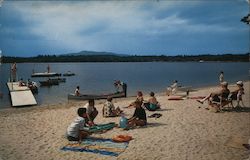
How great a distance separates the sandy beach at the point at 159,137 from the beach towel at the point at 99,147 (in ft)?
0.60

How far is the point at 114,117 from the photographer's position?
11.5 m

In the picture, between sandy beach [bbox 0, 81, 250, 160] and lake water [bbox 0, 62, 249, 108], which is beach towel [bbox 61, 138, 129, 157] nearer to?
sandy beach [bbox 0, 81, 250, 160]

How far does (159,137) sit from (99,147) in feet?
6.22

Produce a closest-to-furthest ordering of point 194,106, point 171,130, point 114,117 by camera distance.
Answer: point 171,130, point 114,117, point 194,106

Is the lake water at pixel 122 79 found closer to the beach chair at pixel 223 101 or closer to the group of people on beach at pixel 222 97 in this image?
the group of people on beach at pixel 222 97

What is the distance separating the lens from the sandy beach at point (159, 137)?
273 inches

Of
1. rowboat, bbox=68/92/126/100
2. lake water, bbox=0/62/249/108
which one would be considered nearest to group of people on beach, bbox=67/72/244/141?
rowboat, bbox=68/92/126/100

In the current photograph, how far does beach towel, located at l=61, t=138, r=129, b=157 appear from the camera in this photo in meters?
7.17

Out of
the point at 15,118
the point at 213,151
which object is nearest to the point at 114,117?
the point at 15,118

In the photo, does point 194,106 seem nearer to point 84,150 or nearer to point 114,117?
point 114,117

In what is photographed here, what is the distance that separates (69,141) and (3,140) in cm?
207

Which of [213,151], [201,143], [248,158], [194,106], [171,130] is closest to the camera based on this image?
[248,158]

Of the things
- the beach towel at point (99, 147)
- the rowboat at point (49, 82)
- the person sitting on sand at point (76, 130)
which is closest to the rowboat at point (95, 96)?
the person sitting on sand at point (76, 130)

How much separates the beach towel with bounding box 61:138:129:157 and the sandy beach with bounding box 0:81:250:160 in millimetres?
181
